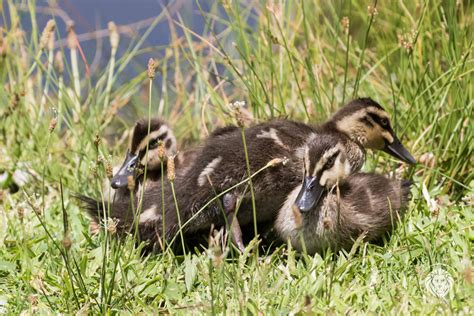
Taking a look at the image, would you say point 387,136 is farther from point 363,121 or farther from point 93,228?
point 93,228

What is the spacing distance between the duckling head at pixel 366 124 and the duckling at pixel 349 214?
0.61 ft

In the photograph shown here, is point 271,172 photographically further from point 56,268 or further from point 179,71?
point 179,71

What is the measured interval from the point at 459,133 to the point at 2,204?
2358mm

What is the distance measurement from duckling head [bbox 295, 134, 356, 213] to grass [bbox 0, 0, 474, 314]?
0.80 ft

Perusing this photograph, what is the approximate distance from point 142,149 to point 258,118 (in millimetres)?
762

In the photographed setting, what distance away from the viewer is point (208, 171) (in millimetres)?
3865

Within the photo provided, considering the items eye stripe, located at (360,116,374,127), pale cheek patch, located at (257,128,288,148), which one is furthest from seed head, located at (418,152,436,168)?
pale cheek patch, located at (257,128,288,148)

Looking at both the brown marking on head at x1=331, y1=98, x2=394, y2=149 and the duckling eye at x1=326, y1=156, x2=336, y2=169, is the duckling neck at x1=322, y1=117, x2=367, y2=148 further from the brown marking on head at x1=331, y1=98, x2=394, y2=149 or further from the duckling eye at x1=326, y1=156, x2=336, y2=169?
the duckling eye at x1=326, y1=156, x2=336, y2=169

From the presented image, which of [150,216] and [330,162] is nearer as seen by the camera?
[330,162]

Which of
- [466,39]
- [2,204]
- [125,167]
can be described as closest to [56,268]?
[125,167]

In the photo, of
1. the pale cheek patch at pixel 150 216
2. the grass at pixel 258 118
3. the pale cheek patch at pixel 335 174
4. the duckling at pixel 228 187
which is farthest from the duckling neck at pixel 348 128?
the pale cheek patch at pixel 150 216

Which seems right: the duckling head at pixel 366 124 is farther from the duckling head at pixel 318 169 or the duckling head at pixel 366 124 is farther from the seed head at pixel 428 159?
the duckling head at pixel 318 169

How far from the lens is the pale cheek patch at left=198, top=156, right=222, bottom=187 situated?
3852 millimetres

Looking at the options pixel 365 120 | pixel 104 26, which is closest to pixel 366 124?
pixel 365 120
